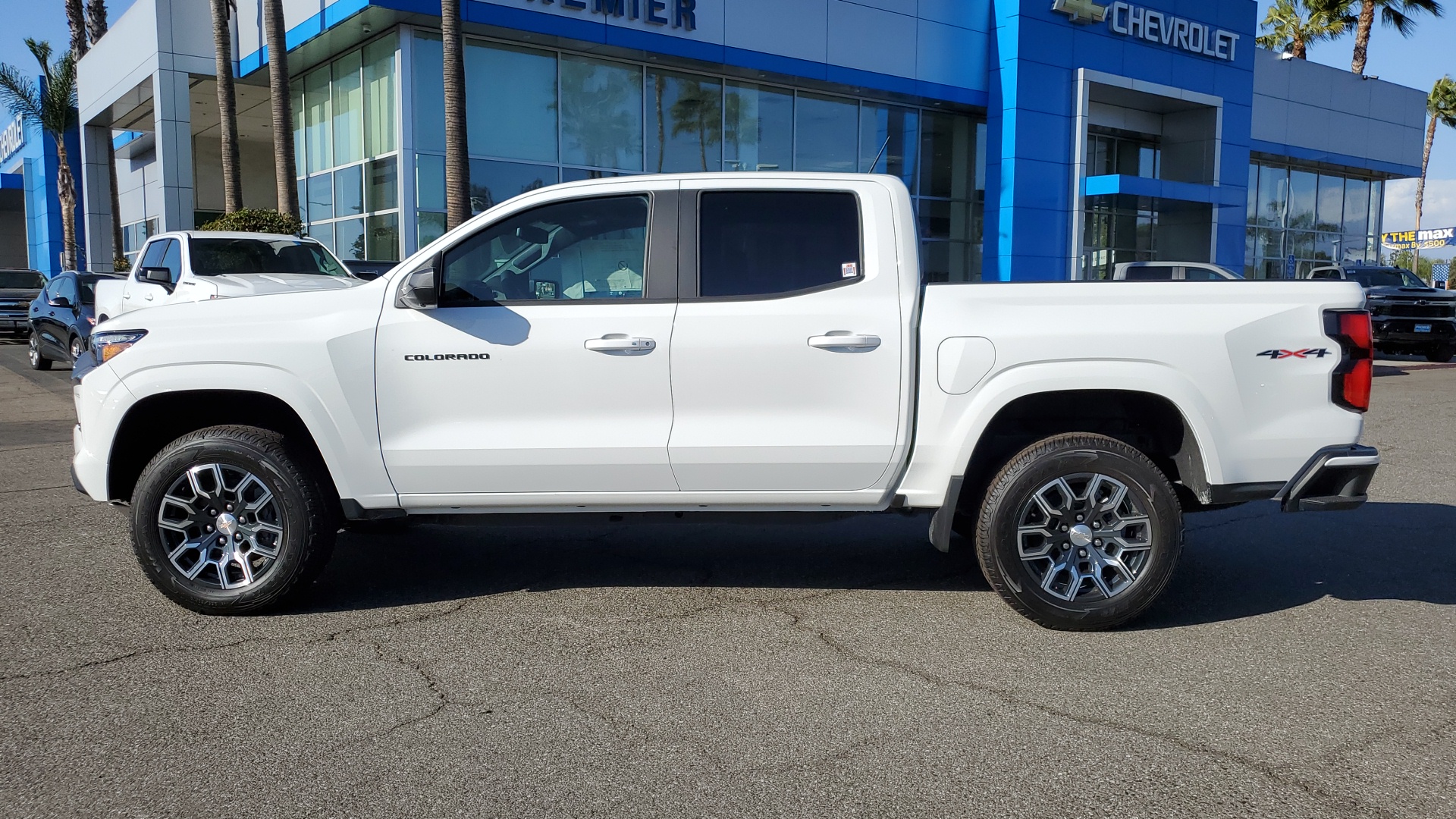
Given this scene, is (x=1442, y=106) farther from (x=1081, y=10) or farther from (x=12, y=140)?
(x=12, y=140)

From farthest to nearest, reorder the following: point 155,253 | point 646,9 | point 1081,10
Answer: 1. point 1081,10
2. point 646,9
3. point 155,253

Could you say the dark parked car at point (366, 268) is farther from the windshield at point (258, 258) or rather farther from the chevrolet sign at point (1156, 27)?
the chevrolet sign at point (1156, 27)

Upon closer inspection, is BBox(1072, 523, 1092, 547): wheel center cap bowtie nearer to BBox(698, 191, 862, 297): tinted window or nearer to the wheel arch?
BBox(698, 191, 862, 297): tinted window

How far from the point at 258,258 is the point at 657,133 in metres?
10.5

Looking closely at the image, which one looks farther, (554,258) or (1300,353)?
(554,258)

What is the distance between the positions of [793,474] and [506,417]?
4.21 ft

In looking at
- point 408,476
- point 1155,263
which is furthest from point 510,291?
point 1155,263

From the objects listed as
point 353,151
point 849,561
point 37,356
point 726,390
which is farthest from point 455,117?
point 726,390

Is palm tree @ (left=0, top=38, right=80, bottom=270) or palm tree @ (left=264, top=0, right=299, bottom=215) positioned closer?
palm tree @ (left=264, top=0, right=299, bottom=215)

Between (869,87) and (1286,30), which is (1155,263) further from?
(1286,30)

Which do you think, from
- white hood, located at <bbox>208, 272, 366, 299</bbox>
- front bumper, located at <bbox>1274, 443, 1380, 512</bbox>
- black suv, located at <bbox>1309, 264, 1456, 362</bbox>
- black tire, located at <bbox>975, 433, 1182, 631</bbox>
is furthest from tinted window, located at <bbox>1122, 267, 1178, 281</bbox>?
black tire, located at <bbox>975, 433, 1182, 631</bbox>

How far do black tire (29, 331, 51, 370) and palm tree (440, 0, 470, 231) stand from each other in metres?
7.58

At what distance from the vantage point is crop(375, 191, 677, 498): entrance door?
15.7ft

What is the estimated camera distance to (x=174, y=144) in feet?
79.7
